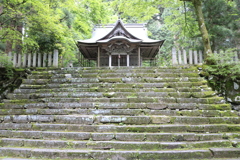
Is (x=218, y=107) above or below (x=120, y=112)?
above

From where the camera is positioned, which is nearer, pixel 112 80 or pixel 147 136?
pixel 147 136

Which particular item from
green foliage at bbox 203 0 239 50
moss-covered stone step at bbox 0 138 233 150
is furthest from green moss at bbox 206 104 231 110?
green foliage at bbox 203 0 239 50

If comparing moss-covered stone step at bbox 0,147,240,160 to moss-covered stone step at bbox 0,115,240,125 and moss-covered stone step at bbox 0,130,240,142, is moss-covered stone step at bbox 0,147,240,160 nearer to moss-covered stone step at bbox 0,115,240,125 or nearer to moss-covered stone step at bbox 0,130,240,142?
moss-covered stone step at bbox 0,130,240,142

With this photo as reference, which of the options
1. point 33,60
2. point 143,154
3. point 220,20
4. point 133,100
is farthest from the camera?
point 220,20

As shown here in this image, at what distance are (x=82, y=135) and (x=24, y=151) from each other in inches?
42.9

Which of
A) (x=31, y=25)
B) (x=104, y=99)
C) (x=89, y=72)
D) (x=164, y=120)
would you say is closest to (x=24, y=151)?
(x=104, y=99)

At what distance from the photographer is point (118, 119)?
364cm

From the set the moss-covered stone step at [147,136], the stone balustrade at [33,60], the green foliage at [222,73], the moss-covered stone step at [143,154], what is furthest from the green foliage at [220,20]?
the stone balustrade at [33,60]

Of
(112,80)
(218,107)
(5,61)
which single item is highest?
(5,61)

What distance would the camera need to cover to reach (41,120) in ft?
12.3

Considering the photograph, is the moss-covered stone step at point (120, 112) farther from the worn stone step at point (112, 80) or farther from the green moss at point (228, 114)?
the worn stone step at point (112, 80)

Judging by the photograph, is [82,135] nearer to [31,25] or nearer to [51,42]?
[51,42]

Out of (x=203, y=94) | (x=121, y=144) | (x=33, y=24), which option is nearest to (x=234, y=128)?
(x=203, y=94)

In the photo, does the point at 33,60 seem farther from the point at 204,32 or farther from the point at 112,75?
the point at 204,32
